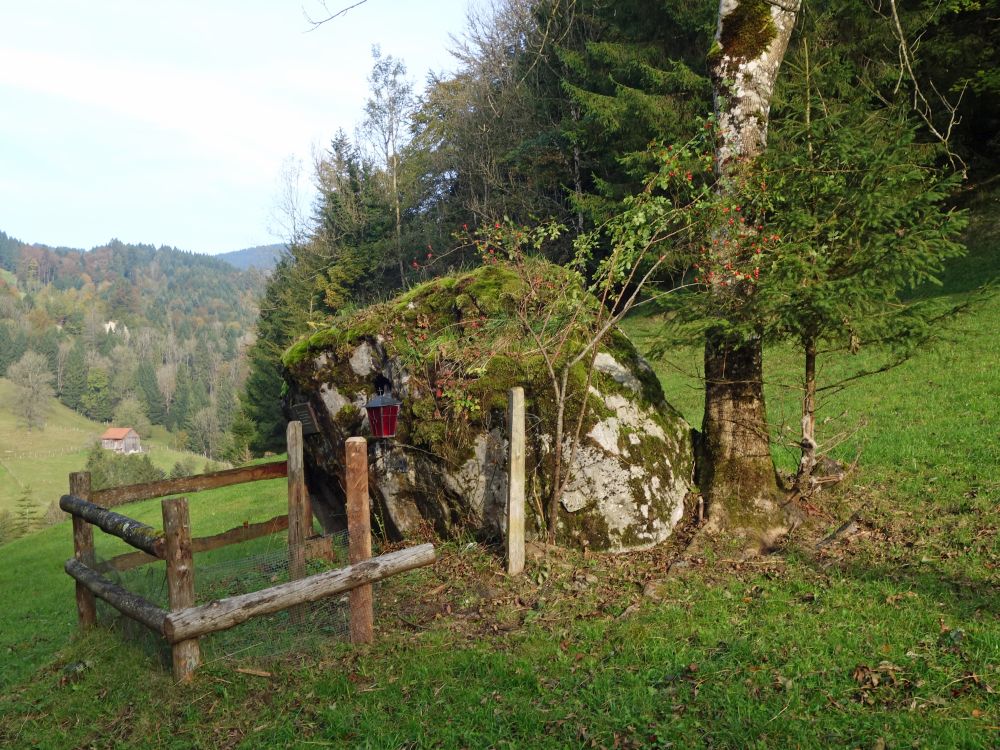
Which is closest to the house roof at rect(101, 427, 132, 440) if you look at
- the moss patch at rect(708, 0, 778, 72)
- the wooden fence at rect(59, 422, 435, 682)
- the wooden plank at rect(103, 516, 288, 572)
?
the wooden plank at rect(103, 516, 288, 572)

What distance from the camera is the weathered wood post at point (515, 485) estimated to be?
662 centimetres

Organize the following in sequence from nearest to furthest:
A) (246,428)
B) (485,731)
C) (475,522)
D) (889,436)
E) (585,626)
A: (485,731) < (585,626) < (475,522) < (889,436) < (246,428)

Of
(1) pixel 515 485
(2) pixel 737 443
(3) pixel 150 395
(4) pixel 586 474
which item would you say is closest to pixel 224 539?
(1) pixel 515 485

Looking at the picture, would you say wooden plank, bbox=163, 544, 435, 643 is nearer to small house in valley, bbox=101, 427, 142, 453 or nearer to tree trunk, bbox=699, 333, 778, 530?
tree trunk, bbox=699, 333, 778, 530

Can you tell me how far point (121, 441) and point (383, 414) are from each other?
414 feet

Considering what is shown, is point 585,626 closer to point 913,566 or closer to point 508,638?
point 508,638

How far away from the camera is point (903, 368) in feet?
43.6

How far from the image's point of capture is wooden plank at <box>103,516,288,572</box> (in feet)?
25.7

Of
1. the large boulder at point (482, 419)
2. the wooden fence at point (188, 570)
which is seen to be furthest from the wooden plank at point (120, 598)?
the large boulder at point (482, 419)

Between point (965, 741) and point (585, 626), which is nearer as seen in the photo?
point (965, 741)

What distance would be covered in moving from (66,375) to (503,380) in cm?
16332

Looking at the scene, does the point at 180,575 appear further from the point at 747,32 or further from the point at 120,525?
the point at 747,32

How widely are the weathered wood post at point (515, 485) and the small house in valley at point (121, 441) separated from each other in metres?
124

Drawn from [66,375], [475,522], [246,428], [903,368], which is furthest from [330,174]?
[66,375]
